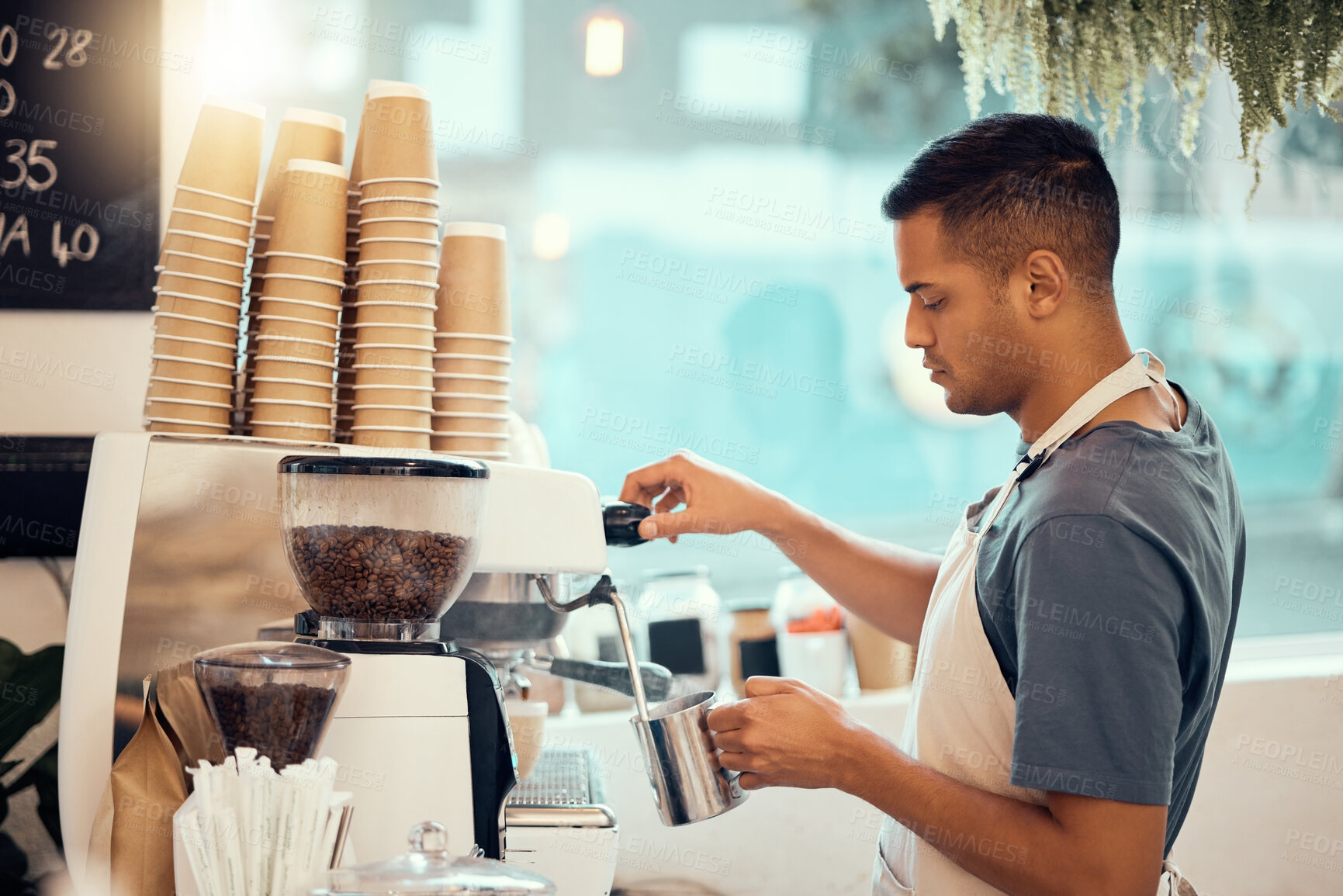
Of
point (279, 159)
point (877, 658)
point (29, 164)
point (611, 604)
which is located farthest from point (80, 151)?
point (877, 658)

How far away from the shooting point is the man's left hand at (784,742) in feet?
3.65

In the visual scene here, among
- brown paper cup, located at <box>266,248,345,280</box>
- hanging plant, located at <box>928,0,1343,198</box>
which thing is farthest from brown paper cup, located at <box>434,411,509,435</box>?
hanging plant, located at <box>928,0,1343,198</box>

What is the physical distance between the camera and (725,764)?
44.5 inches

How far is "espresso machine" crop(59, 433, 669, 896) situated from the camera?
97 centimetres

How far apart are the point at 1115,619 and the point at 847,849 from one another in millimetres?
1220

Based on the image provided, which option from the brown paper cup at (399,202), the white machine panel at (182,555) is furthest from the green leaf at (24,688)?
the brown paper cup at (399,202)

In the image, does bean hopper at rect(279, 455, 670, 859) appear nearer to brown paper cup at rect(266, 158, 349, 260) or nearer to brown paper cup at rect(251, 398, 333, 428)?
brown paper cup at rect(251, 398, 333, 428)

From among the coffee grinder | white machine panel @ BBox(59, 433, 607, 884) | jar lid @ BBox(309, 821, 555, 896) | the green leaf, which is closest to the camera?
jar lid @ BBox(309, 821, 555, 896)

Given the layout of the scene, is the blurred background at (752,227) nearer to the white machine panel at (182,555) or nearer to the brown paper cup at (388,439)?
Result: the brown paper cup at (388,439)

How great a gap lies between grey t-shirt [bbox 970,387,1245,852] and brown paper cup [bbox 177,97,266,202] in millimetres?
936

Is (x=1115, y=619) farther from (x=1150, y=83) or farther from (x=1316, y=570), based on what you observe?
(x=1316, y=570)

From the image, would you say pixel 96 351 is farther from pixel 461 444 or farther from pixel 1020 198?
pixel 1020 198

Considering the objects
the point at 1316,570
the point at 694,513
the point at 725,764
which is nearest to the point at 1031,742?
the point at 725,764

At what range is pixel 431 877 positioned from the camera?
2.16 feet
